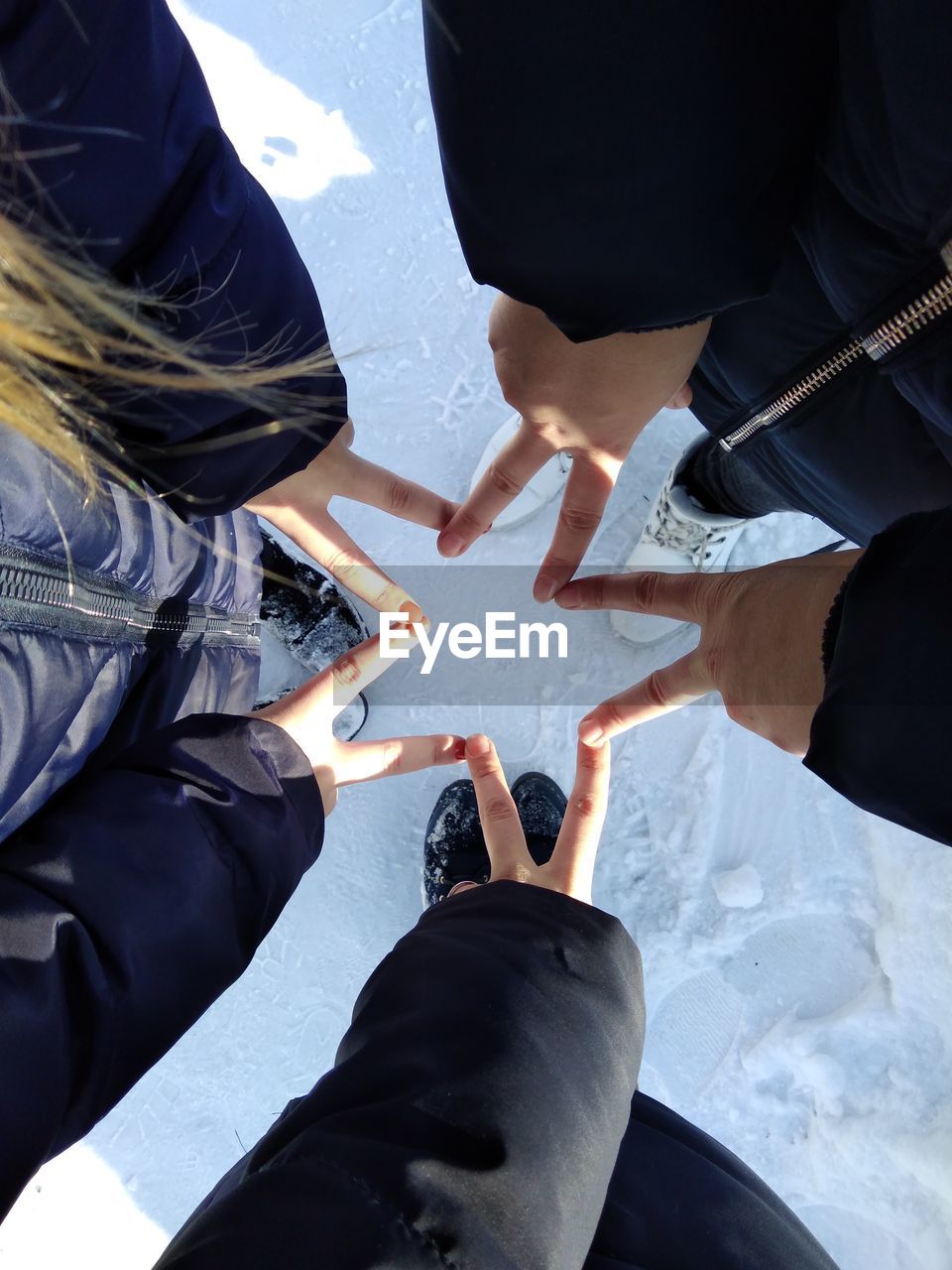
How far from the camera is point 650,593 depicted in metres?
0.79

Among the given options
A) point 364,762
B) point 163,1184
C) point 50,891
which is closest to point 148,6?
point 50,891

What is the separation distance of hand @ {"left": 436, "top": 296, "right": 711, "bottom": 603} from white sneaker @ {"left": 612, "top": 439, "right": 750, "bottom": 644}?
27 cm

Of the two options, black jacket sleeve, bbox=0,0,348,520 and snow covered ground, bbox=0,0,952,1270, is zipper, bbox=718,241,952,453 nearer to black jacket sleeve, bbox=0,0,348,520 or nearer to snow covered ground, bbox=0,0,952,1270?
black jacket sleeve, bbox=0,0,348,520

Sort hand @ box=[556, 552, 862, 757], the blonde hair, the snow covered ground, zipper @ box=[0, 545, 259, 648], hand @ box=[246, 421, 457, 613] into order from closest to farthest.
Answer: the blonde hair → zipper @ box=[0, 545, 259, 648] → hand @ box=[556, 552, 862, 757] → hand @ box=[246, 421, 457, 613] → the snow covered ground

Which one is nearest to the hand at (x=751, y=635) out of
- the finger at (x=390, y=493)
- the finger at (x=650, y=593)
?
the finger at (x=650, y=593)

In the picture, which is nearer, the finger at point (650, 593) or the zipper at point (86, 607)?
the zipper at point (86, 607)

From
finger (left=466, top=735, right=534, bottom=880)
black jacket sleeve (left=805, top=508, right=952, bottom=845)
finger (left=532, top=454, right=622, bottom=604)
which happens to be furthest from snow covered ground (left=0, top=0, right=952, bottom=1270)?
black jacket sleeve (left=805, top=508, right=952, bottom=845)

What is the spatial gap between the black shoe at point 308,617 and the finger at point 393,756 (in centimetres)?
16

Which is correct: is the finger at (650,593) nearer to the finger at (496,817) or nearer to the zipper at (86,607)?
the finger at (496,817)

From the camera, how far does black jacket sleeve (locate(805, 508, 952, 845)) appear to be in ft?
1.38

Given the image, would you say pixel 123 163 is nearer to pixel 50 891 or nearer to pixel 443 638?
pixel 50 891

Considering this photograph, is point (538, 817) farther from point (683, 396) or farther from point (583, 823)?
point (683, 396)

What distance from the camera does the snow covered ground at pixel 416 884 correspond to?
3.26ft

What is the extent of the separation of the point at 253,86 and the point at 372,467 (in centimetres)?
72
